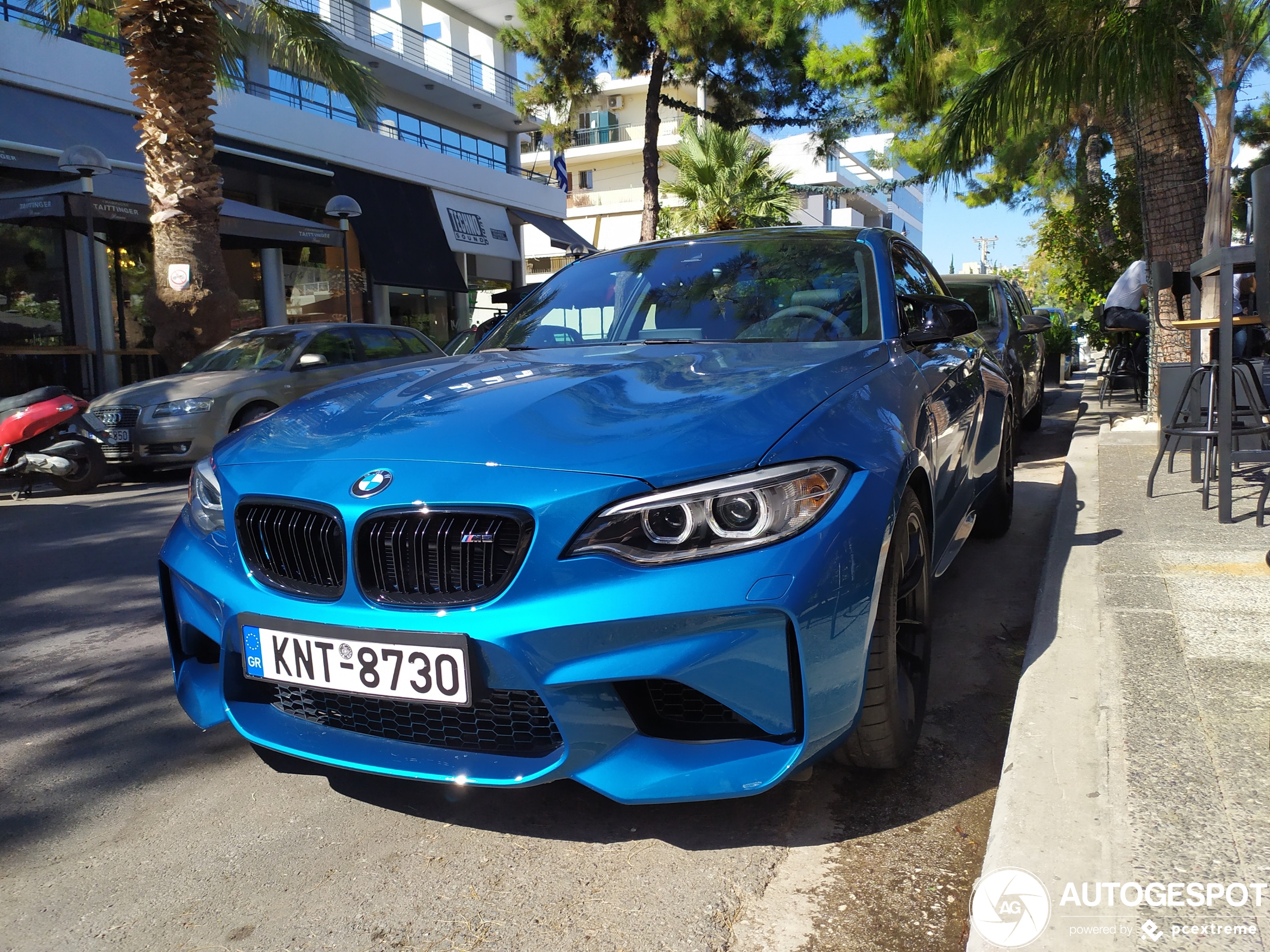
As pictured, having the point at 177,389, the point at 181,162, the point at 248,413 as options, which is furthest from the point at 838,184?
the point at 177,389

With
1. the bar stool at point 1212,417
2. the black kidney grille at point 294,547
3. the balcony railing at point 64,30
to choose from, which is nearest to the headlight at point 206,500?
the black kidney grille at point 294,547

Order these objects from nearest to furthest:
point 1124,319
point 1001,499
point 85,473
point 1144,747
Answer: point 1144,747
point 1001,499
point 85,473
point 1124,319

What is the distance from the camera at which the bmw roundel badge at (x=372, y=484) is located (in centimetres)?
214

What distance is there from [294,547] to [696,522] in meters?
0.92

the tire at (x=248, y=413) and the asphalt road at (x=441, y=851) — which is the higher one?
the tire at (x=248, y=413)

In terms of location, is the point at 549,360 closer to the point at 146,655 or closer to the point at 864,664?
the point at 864,664

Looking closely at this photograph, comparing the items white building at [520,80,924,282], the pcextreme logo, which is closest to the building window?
white building at [520,80,924,282]

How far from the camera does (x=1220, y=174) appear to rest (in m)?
8.62

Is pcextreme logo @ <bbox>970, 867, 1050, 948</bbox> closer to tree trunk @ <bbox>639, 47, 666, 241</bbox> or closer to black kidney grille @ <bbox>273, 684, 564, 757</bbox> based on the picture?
black kidney grille @ <bbox>273, 684, 564, 757</bbox>

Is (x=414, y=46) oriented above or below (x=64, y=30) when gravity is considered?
above

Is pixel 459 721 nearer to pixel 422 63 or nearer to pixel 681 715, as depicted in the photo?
pixel 681 715

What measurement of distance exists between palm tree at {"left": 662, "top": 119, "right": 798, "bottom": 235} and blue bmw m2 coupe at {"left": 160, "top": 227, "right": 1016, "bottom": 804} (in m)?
21.8

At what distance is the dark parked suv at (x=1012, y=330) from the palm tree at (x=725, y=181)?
43.5 feet

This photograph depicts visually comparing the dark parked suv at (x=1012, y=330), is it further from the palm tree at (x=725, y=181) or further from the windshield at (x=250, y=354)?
the palm tree at (x=725, y=181)
